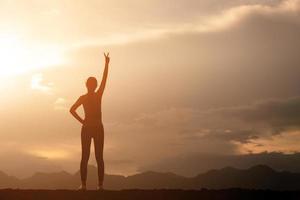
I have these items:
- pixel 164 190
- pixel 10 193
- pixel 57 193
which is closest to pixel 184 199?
pixel 164 190

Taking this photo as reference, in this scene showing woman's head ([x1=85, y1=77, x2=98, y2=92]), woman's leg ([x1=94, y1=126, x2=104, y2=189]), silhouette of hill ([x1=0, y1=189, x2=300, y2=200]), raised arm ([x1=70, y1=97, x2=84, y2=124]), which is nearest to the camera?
silhouette of hill ([x1=0, y1=189, x2=300, y2=200])

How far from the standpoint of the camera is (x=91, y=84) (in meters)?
22.5

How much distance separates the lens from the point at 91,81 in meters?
22.5

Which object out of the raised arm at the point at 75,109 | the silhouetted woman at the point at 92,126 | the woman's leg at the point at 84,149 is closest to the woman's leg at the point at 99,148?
the silhouetted woman at the point at 92,126

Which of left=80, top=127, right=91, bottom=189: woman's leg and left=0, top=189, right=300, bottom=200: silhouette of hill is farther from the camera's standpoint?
left=80, top=127, right=91, bottom=189: woman's leg

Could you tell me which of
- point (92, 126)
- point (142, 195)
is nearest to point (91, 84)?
point (92, 126)

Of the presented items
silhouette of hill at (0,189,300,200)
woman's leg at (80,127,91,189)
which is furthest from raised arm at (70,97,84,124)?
silhouette of hill at (0,189,300,200)

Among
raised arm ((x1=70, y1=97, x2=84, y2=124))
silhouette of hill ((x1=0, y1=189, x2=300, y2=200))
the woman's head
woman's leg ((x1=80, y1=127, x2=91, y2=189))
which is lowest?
silhouette of hill ((x1=0, y1=189, x2=300, y2=200))

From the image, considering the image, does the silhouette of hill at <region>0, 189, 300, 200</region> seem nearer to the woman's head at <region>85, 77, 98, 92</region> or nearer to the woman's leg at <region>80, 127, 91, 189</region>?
the woman's leg at <region>80, 127, 91, 189</region>

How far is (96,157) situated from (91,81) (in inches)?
110

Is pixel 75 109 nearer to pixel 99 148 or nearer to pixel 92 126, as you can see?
pixel 92 126

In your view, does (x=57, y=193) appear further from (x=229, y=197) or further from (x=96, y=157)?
(x=229, y=197)

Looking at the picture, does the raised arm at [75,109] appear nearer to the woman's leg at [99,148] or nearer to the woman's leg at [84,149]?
the woman's leg at [84,149]

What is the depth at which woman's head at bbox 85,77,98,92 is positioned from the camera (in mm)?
22484
